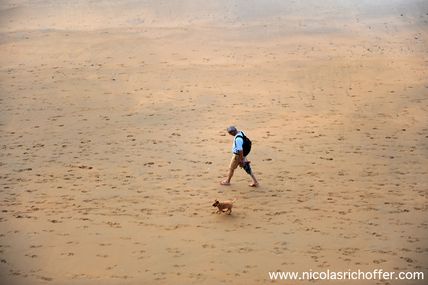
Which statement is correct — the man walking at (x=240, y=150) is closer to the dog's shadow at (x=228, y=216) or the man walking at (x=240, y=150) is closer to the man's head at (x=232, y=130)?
the man's head at (x=232, y=130)

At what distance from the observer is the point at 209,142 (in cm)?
1367

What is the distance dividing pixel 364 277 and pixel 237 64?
1213cm

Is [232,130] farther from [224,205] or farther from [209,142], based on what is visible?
[209,142]

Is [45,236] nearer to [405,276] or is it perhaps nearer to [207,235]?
[207,235]

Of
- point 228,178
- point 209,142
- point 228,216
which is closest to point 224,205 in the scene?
point 228,216

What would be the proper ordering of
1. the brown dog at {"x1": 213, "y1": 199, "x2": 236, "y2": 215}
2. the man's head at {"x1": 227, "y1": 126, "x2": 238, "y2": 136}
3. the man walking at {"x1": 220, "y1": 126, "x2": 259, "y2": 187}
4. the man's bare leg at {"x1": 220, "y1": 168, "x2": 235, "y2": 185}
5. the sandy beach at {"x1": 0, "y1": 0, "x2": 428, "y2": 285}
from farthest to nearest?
the man's bare leg at {"x1": 220, "y1": 168, "x2": 235, "y2": 185} → the man's head at {"x1": 227, "y1": 126, "x2": 238, "y2": 136} → the man walking at {"x1": 220, "y1": 126, "x2": 259, "y2": 187} → the brown dog at {"x1": 213, "y1": 199, "x2": 236, "y2": 215} → the sandy beach at {"x1": 0, "y1": 0, "x2": 428, "y2": 285}

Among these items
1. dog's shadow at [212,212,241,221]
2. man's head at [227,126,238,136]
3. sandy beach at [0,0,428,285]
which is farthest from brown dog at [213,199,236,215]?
man's head at [227,126,238,136]

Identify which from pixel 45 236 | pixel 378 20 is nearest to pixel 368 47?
pixel 378 20

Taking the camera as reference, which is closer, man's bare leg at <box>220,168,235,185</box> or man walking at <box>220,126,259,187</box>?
man walking at <box>220,126,259,187</box>

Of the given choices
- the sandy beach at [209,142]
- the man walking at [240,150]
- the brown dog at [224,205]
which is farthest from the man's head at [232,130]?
the brown dog at [224,205]

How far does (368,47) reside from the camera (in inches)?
815

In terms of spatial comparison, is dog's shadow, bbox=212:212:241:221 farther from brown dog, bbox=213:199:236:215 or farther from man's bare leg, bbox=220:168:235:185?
man's bare leg, bbox=220:168:235:185

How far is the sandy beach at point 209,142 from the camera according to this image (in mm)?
8922

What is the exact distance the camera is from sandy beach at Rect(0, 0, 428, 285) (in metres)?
8.92
